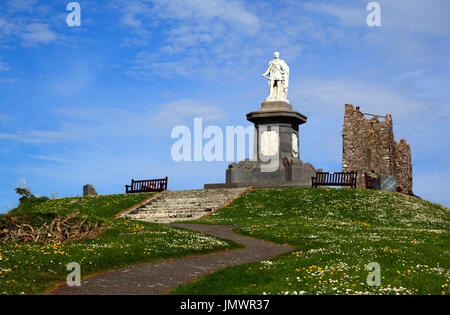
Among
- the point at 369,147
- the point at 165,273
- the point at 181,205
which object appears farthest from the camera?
the point at 369,147

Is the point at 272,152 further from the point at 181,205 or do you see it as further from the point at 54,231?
the point at 54,231

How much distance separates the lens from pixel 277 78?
55719 mm

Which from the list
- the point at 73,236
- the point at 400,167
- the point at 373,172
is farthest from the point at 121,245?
the point at 400,167

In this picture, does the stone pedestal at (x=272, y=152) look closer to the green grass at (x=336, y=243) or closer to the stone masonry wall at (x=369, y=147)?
the green grass at (x=336, y=243)

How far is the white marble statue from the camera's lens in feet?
182

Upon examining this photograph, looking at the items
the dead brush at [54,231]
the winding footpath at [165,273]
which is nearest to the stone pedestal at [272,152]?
the dead brush at [54,231]

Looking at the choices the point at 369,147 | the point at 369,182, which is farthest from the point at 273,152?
the point at 369,147

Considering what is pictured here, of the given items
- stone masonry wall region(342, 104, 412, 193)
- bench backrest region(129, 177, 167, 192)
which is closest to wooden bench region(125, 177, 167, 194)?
bench backrest region(129, 177, 167, 192)

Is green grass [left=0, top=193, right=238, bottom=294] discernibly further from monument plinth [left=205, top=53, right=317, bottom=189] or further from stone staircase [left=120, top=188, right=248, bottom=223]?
monument plinth [left=205, top=53, right=317, bottom=189]

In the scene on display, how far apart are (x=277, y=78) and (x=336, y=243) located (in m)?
34.1
